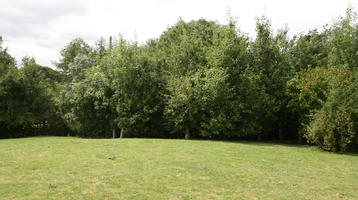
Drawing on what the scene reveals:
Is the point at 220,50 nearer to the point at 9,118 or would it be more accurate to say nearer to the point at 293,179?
the point at 293,179

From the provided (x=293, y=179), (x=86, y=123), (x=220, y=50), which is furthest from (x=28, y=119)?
(x=293, y=179)

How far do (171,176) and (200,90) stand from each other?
14019mm

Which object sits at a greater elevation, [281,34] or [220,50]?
[281,34]

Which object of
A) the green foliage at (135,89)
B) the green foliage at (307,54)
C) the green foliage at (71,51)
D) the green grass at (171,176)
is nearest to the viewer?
the green grass at (171,176)

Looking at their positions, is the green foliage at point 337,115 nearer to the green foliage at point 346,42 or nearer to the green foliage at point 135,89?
the green foliage at point 346,42

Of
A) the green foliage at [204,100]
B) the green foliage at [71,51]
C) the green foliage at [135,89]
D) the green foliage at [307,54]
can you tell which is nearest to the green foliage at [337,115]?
the green foliage at [204,100]

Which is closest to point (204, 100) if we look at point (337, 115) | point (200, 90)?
point (200, 90)

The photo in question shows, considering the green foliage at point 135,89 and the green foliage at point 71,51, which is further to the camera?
the green foliage at point 71,51

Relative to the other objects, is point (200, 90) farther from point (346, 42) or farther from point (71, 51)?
point (71, 51)

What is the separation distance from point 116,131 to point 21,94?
42.2 feet

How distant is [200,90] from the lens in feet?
78.3

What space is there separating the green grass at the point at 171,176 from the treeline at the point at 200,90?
793 centimetres

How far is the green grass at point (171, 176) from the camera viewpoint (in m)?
8.55

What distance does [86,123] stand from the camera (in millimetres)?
29969
